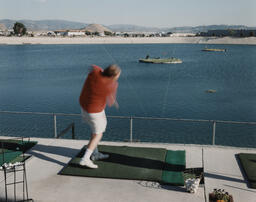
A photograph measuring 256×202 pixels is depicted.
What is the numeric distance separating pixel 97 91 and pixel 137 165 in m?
2.17

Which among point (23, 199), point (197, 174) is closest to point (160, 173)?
point (197, 174)

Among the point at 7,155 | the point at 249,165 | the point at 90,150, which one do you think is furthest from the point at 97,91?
the point at 249,165

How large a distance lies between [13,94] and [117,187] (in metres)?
40.8

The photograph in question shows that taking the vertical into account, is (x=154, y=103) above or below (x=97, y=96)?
below

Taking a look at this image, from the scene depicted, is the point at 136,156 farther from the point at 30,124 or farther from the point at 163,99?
the point at 163,99

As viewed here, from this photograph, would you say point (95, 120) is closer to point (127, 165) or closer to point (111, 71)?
point (111, 71)

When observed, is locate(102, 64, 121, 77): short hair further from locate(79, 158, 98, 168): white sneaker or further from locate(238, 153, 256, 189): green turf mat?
locate(238, 153, 256, 189): green turf mat

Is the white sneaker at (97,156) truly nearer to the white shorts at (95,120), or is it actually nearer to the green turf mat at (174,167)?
the white shorts at (95,120)

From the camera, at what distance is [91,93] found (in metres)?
7.57

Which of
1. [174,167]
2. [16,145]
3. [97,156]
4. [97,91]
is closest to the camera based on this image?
[97,91]

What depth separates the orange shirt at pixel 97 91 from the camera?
24.3 feet

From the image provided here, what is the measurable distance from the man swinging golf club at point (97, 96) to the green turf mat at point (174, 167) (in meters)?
1.71

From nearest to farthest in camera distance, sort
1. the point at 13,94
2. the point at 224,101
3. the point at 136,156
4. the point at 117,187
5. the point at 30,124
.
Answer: the point at 117,187
the point at 136,156
the point at 30,124
the point at 224,101
the point at 13,94

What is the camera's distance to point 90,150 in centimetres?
802
